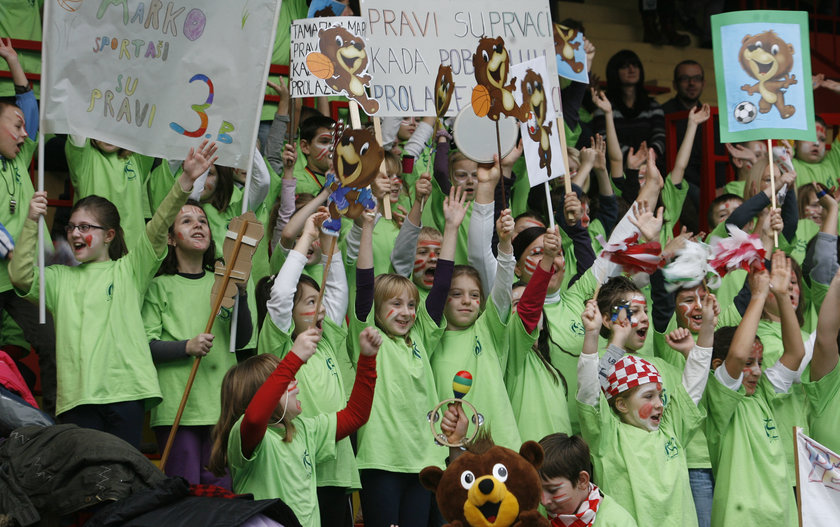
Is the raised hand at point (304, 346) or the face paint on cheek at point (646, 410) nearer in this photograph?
the raised hand at point (304, 346)

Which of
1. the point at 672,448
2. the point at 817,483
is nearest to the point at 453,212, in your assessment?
the point at 672,448

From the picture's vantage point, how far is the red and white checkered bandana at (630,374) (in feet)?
18.5

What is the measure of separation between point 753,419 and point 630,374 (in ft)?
3.01

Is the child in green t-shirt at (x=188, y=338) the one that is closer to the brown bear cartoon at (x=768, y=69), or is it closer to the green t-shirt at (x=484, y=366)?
the green t-shirt at (x=484, y=366)

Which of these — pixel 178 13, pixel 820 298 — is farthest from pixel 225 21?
pixel 820 298

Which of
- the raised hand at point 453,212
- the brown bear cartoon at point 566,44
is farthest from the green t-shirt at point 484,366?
the brown bear cartoon at point 566,44

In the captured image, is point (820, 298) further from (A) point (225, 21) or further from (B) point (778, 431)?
(A) point (225, 21)

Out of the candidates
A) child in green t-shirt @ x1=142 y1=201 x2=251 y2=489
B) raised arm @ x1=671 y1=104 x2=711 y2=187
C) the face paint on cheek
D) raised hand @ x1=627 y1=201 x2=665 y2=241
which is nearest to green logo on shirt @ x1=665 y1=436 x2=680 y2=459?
the face paint on cheek

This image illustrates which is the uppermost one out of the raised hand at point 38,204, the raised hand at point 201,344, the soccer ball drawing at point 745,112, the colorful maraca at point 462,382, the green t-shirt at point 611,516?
the soccer ball drawing at point 745,112

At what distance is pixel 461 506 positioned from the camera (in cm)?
387

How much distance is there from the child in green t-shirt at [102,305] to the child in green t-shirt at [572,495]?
1870mm

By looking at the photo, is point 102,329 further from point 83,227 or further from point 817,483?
point 817,483

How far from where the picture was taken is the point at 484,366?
593cm

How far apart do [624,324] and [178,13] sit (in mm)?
2772
